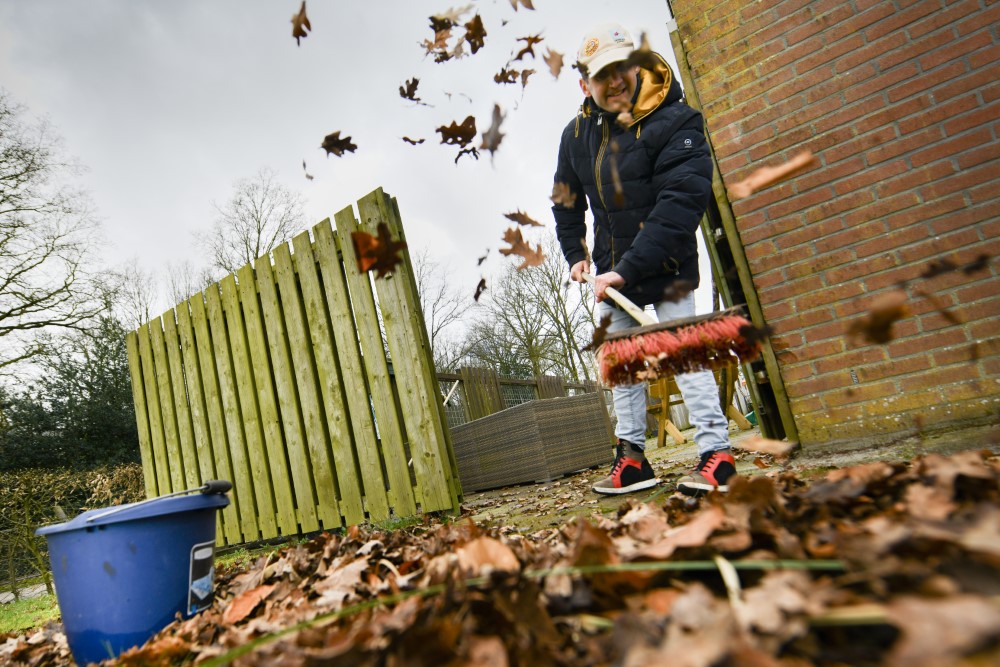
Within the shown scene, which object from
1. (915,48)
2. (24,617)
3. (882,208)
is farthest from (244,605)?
(24,617)

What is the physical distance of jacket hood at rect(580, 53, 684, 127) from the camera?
2549 mm

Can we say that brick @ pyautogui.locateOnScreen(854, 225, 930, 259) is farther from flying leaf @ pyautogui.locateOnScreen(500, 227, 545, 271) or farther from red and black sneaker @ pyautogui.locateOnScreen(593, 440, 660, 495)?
flying leaf @ pyautogui.locateOnScreen(500, 227, 545, 271)

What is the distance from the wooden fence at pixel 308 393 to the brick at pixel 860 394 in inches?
85.9

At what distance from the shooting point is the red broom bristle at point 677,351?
1.91 m

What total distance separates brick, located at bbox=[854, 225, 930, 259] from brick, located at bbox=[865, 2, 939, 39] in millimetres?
994

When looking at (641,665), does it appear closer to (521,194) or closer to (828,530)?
(828,530)

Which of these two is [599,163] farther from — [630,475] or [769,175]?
[630,475]

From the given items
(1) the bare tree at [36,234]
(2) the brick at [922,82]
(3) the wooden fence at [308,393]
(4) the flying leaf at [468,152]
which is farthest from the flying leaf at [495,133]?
(1) the bare tree at [36,234]

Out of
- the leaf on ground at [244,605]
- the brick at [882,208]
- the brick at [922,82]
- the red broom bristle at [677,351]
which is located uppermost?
the brick at [922,82]

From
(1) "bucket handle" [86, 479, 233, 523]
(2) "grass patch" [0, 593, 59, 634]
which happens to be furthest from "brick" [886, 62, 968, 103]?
(2) "grass patch" [0, 593, 59, 634]

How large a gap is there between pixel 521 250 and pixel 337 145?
100 centimetres

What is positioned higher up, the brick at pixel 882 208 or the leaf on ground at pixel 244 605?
the brick at pixel 882 208

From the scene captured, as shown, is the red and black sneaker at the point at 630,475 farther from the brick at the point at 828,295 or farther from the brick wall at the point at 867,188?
the brick at the point at 828,295

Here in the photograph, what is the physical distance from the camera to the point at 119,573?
171cm
